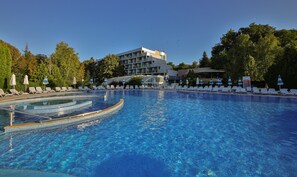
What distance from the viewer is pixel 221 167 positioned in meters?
3.79

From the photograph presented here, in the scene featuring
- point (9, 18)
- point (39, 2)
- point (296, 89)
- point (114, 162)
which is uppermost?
point (39, 2)

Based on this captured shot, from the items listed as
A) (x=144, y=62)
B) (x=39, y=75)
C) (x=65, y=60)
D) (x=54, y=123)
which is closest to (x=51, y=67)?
(x=39, y=75)

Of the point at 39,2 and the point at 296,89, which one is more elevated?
the point at 39,2

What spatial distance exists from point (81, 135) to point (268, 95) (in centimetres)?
2025

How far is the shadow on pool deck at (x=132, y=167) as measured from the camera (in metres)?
3.55

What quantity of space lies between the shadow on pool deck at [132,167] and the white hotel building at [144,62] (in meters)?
50.7

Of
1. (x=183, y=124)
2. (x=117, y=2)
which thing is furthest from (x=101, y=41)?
(x=183, y=124)

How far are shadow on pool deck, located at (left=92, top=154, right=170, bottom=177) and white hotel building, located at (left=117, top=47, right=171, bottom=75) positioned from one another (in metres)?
50.7

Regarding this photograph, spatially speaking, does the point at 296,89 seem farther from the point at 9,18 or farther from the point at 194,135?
the point at 9,18

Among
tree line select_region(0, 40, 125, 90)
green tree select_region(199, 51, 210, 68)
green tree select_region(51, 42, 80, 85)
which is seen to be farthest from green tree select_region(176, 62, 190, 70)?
green tree select_region(51, 42, 80, 85)

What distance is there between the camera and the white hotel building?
188 feet

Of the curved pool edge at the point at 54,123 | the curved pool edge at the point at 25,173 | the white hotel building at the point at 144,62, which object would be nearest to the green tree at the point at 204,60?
the white hotel building at the point at 144,62

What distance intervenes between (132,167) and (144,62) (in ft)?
195

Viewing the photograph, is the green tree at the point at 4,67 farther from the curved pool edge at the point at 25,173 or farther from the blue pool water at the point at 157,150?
the curved pool edge at the point at 25,173
